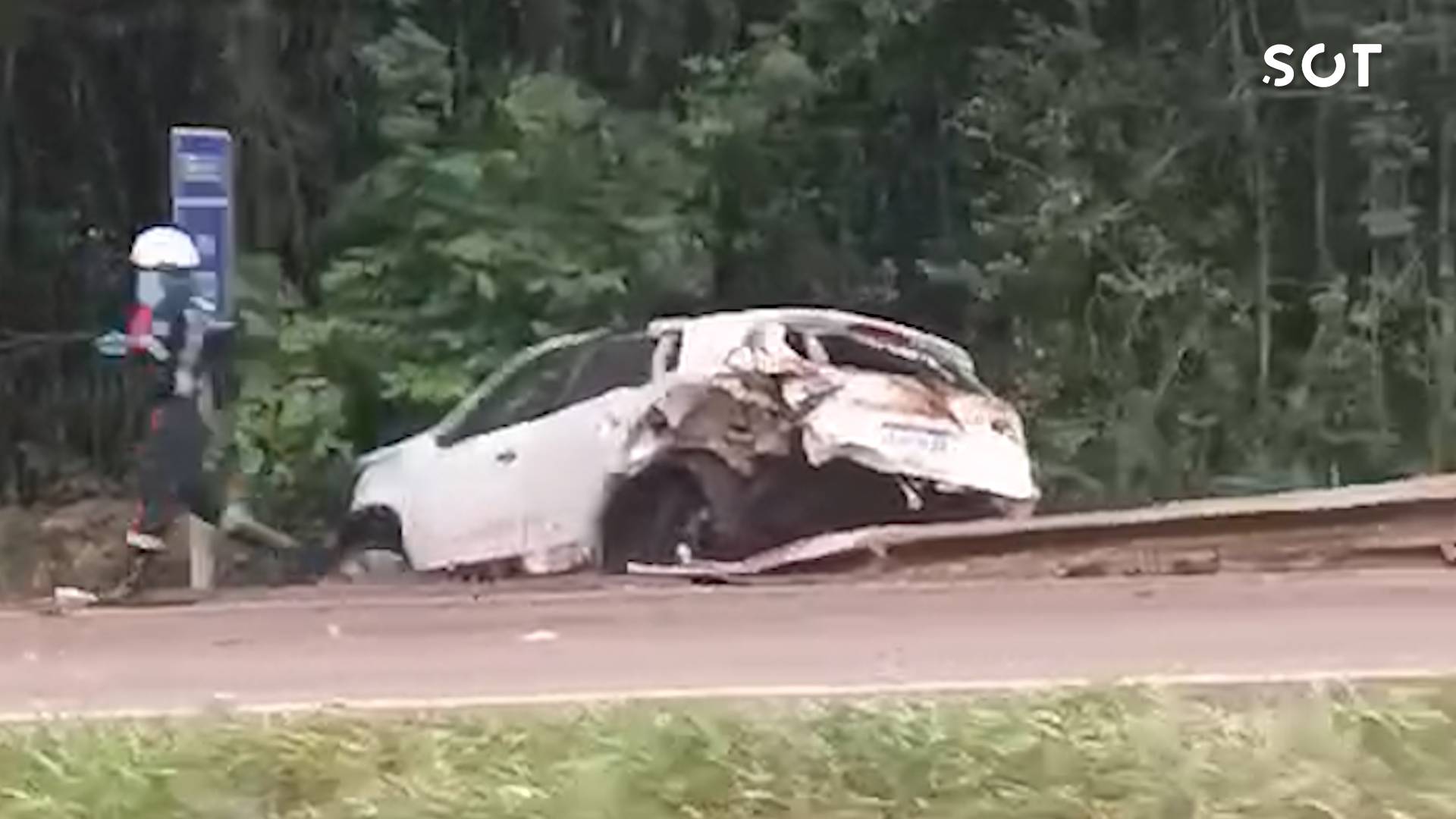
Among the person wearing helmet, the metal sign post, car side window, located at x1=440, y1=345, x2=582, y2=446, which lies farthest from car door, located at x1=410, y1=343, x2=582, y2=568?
the person wearing helmet

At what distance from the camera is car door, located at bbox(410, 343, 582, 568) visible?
484 inches

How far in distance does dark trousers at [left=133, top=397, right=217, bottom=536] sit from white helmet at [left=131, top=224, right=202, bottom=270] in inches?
25.5

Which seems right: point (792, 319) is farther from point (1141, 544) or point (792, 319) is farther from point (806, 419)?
point (1141, 544)

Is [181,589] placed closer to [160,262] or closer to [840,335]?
[160,262]

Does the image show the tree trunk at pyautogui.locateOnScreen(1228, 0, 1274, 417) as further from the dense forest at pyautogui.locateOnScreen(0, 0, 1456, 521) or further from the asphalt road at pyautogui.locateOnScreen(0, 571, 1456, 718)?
the asphalt road at pyautogui.locateOnScreen(0, 571, 1456, 718)

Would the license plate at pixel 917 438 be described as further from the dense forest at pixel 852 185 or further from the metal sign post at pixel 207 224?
the metal sign post at pixel 207 224

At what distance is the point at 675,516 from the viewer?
39.9ft

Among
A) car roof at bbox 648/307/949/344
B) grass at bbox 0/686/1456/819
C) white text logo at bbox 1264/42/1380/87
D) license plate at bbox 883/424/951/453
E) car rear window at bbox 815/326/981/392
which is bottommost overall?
grass at bbox 0/686/1456/819

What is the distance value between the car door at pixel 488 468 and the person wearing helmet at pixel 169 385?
1153 mm

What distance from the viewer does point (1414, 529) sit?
40.0 ft

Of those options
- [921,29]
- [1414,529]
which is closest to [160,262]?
[921,29]

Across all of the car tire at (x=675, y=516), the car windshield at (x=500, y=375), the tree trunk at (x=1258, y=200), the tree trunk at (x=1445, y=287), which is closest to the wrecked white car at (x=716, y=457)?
the car tire at (x=675, y=516)

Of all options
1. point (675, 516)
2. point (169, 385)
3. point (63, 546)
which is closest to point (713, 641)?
point (675, 516)

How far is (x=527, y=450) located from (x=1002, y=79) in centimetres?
Result: 345
